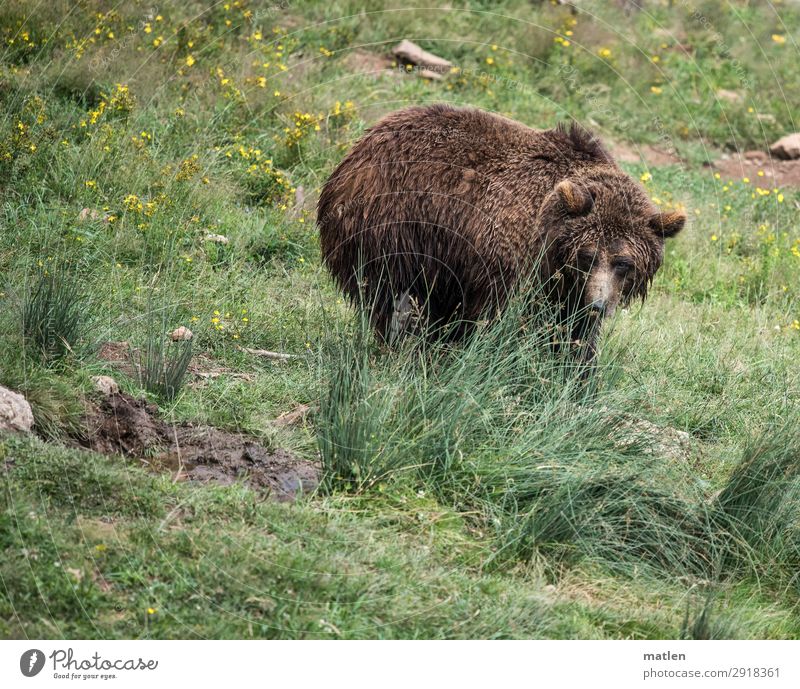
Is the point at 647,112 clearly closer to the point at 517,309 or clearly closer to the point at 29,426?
the point at 517,309

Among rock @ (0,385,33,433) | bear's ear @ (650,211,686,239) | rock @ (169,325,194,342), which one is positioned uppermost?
bear's ear @ (650,211,686,239)

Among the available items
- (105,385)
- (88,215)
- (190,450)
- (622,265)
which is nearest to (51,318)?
(105,385)

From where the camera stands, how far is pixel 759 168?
12.5 meters

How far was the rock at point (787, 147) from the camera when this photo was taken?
41.3 ft

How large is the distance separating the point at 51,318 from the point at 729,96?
10.3 meters

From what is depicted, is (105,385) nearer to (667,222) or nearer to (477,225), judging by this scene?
(477,225)

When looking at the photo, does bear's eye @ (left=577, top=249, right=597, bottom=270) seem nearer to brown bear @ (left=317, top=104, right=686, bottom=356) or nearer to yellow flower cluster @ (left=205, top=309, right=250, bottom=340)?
brown bear @ (left=317, top=104, right=686, bottom=356)

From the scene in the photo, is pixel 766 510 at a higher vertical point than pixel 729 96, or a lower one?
higher

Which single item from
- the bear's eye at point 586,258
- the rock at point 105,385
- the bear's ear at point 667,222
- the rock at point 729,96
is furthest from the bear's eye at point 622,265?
the rock at point 729,96

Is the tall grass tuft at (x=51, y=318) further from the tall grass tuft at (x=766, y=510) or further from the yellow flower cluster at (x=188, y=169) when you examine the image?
the tall grass tuft at (x=766, y=510)

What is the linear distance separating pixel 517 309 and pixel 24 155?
4.06 metres

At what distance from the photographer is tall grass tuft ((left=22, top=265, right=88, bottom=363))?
5625 millimetres

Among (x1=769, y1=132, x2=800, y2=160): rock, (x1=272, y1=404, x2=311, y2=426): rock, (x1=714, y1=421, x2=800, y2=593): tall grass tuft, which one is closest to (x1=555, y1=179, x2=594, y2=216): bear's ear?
(x1=714, y1=421, x2=800, y2=593): tall grass tuft

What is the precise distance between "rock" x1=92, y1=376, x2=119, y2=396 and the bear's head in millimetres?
2605
